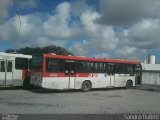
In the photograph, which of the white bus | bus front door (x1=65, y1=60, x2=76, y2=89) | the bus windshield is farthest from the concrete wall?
the bus windshield

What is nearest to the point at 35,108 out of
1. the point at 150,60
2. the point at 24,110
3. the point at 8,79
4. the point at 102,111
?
the point at 24,110

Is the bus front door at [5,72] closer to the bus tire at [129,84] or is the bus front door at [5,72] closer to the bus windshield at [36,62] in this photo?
the bus windshield at [36,62]

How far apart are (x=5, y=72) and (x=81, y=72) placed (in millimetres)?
5965

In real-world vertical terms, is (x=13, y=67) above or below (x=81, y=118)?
above

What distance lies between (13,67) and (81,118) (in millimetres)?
13964

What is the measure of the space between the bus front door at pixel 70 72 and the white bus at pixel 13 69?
3732 mm

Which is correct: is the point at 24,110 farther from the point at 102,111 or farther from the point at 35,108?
the point at 102,111

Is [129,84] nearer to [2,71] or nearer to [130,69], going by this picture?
[130,69]

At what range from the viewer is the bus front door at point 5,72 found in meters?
25.0

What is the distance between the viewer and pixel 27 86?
88.8 feet

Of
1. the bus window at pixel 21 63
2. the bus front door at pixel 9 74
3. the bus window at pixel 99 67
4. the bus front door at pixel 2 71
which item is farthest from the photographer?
the bus window at pixel 99 67

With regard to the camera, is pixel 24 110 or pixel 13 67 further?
pixel 13 67

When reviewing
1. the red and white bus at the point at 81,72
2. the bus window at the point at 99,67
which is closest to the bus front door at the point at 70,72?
the red and white bus at the point at 81,72

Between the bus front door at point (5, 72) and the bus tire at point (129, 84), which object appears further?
the bus tire at point (129, 84)
